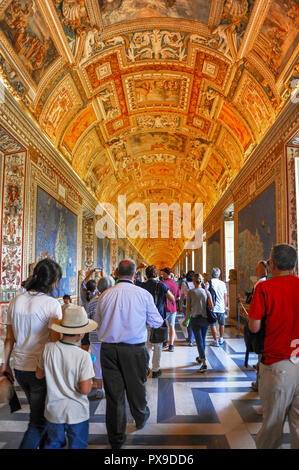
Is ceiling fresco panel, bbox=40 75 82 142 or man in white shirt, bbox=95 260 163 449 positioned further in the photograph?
ceiling fresco panel, bbox=40 75 82 142

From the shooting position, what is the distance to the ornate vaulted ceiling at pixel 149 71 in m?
8.95

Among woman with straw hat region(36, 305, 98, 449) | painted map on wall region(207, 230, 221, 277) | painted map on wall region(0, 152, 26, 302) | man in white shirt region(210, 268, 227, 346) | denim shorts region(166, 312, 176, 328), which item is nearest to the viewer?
woman with straw hat region(36, 305, 98, 449)

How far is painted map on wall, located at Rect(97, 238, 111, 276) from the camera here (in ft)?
68.2

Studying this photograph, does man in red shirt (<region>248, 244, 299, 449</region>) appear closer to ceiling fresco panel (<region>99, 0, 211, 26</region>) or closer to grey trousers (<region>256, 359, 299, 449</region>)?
grey trousers (<region>256, 359, 299, 449</region>)

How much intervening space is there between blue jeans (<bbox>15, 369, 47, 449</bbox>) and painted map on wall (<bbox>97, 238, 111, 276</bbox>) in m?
17.5

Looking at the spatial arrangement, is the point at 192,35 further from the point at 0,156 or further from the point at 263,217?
the point at 0,156

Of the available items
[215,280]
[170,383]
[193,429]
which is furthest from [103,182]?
[193,429]

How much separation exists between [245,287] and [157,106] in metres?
9.22

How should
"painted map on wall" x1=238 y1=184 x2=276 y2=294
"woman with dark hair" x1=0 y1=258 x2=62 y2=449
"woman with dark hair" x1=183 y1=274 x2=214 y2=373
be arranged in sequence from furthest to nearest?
"painted map on wall" x1=238 y1=184 x2=276 y2=294
"woman with dark hair" x1=183 y1=274 x2=214 y2=373
"woman with dark hair" x1=0 y1=258 x2=62 y2=449

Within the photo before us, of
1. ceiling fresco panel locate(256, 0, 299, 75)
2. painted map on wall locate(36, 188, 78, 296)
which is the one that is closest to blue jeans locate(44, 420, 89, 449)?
painted map on wall locate(36, 188, 78, 296)

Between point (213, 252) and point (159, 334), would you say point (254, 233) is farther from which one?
point (213, 252)

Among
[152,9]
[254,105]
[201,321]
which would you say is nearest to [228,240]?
[254,105]

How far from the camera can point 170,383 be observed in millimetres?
6113
